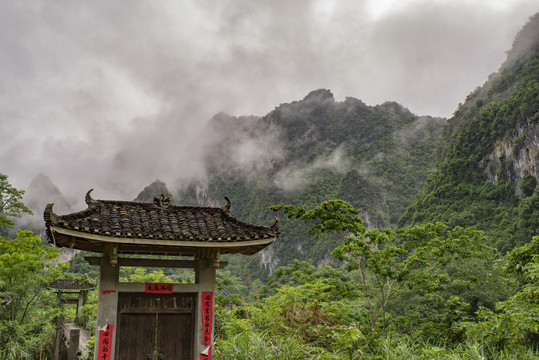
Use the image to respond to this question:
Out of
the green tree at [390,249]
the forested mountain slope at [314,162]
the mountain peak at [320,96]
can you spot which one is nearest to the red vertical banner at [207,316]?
the green tree at [390,249]

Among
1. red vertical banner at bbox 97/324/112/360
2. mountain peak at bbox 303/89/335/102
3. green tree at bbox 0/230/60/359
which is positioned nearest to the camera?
red vertical banner at bbox 97/324/112/360

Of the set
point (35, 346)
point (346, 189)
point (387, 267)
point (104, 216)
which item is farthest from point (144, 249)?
point (346, 189)

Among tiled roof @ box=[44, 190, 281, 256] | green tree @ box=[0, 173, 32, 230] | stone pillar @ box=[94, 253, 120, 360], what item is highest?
green tree @ box=[0, 173, 32, 230]

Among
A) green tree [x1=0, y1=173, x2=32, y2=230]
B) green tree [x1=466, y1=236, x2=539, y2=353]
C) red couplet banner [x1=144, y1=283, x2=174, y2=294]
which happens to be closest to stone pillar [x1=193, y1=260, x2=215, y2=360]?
red couplet banner [x1=144, y1=283, x2=174, y2=294]

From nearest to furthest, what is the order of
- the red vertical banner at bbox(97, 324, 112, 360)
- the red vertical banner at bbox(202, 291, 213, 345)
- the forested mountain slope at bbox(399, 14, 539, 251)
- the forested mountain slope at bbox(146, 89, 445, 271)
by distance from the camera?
the red vertical banner at bbox(97, 324, 112, 360)
the red vertical banner at bbox(202, 291, 213, 345)
the forested mountain slope at bbox(399, 14, 539, 251)
the forested mountain slope at bbox(146, 89, 445, 271)

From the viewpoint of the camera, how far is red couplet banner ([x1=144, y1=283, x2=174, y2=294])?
6.04 meters

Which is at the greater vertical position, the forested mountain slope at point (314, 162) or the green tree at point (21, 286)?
the forested mountain slope at point (314, 162)

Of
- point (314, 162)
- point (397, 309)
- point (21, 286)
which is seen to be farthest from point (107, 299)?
point (314, 162)

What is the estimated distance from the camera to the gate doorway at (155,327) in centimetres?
588

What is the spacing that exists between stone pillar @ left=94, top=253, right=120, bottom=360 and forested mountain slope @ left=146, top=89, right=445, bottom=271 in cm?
6627

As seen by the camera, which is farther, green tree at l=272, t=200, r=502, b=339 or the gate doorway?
green tree at l=272, t=200, r=502, b=339

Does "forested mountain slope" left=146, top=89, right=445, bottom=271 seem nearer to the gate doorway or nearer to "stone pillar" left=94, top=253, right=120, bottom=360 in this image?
the gate doorway

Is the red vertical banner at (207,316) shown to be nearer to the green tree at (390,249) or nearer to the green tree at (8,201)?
the green tree at (390,249)

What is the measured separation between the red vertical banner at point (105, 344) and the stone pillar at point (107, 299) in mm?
34
